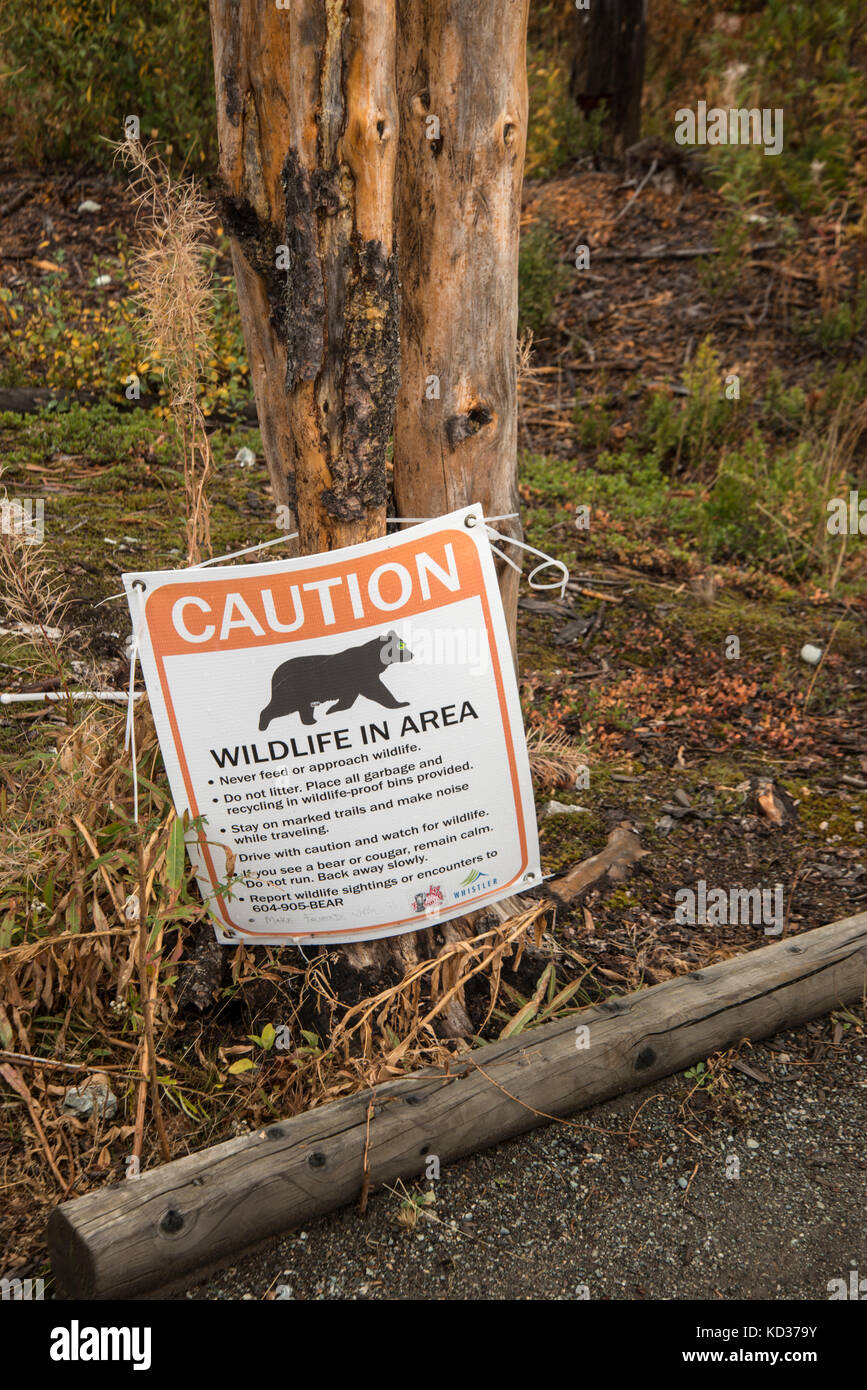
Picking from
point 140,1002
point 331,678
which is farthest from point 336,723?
point 140,1002

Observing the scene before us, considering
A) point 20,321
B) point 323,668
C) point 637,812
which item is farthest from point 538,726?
point 20,321

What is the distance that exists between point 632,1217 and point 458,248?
2167mm

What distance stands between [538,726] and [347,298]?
2.02m

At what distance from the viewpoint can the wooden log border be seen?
6.45 feet

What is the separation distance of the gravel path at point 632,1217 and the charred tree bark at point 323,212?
1.47 metres

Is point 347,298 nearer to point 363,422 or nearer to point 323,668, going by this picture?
point 363,422

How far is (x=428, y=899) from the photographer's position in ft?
8.28

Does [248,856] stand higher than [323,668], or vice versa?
[323,668]

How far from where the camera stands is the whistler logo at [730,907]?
125 inches

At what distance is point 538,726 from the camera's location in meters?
3.91

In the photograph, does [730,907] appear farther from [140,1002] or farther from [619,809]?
[140,1002]

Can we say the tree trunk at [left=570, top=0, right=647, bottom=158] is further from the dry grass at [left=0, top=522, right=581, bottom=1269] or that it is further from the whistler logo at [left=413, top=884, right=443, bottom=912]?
the whistler logo at [left=413, top=884, right=443, bottom=912]

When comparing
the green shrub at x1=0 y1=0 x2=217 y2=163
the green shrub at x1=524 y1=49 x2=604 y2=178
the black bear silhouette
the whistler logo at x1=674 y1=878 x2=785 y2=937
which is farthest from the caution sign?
the green shrub at x1=524 y1=49 x2=604 y2=178

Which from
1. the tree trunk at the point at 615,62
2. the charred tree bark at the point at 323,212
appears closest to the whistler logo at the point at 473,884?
the charred tree bark at the point at 323,212
